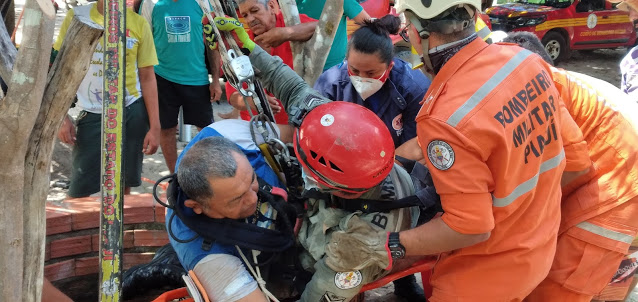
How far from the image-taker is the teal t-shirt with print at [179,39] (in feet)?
16.2

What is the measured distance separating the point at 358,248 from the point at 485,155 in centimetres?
60

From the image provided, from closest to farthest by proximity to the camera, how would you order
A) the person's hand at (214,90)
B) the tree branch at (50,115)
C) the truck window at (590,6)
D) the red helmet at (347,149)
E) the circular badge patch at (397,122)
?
the tree branch at (50,115)
the red helmet at (347,149)
the circular badge patch at (397,122)
the person's hand at (214,90)
the truck window at (590,6)

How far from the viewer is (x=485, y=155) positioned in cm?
202

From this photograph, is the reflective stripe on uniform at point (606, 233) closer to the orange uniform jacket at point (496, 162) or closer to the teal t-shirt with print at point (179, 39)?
A: the orange uniform jacket at point (496, 162)

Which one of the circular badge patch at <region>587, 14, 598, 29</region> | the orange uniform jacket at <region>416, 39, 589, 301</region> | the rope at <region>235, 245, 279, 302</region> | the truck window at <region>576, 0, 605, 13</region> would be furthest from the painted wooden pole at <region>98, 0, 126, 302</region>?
the circular badge patch at <region>587, 14, 598, 29</region>

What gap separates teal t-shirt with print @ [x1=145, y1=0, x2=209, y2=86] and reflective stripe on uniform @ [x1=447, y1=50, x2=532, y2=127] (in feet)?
11.1

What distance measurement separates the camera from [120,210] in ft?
7.75

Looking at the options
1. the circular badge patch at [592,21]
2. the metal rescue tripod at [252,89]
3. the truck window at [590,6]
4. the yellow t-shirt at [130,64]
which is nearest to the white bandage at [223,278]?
the metal rescue tripod at [252,89]

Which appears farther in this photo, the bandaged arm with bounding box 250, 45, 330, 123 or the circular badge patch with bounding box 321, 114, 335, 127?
the bandaged arm with bounding box 250, 45, 330, 123

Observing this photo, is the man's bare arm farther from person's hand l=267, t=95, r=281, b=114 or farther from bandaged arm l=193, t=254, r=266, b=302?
person's hand l=267, t=95, r=281, b=114

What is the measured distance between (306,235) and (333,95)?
1033 mm

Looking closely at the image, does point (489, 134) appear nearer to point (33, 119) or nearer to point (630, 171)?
point (630, 171)

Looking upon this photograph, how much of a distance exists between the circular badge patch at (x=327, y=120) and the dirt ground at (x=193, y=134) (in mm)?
2062

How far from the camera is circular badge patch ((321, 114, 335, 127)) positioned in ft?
7.43
